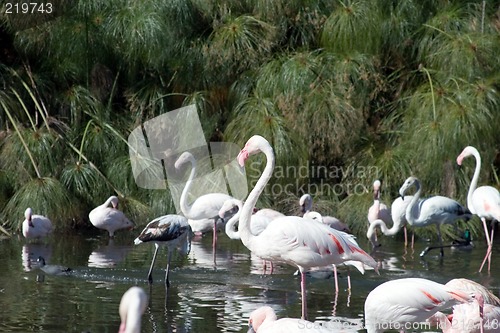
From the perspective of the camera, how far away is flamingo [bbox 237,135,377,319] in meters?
6.32

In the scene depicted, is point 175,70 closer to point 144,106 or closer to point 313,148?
point 144,106

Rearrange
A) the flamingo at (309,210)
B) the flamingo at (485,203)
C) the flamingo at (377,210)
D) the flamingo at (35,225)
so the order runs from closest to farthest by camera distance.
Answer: the flamingo at (485,203) < the flamingo at (309,210) < the flamingo at (35,225) < the flamingo at (377,210)

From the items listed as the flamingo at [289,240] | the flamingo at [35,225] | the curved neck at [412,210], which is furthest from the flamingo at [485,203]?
the flamingo at [35,225]

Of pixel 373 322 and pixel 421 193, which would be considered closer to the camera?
pixel 373 322

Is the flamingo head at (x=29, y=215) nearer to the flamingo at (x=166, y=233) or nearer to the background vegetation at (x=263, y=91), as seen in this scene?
the background vegetation at (x=263, y=91)

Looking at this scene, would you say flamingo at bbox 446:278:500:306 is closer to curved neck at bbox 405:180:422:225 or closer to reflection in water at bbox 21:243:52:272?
reflection in water at bbox 21:243:52:272

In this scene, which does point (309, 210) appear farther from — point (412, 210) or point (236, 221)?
point (412, 210)

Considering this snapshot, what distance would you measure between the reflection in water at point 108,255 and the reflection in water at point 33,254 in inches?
18.3

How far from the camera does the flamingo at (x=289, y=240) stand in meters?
6.32

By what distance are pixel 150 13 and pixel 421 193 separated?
416 cm

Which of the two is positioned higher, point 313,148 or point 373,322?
point 313,148

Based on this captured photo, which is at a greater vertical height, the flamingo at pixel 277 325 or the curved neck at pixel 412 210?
the curved neck at pixel 412 210

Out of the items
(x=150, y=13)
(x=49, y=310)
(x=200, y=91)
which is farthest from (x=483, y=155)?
(x=49, y=310)

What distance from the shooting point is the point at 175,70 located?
42.0ft
